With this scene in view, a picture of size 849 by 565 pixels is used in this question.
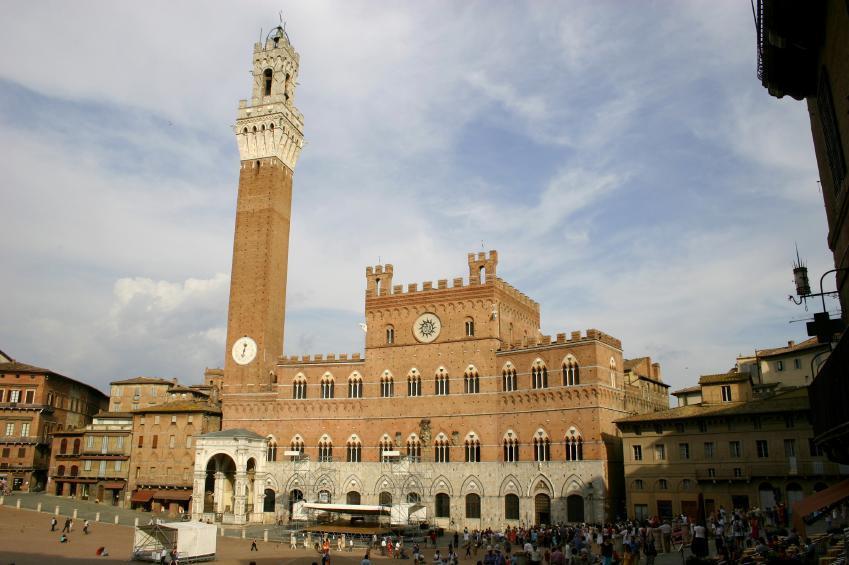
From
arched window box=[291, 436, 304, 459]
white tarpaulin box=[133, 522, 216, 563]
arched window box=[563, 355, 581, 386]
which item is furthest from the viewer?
arched window box=[291, 436, 304, 459]

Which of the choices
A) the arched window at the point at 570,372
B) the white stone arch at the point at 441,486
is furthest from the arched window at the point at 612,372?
the white stone arch at the point at 441,486

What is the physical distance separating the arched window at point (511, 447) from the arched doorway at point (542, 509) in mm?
2995

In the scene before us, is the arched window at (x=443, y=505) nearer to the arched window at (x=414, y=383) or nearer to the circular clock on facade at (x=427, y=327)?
the arched window at (x=414, y=383)

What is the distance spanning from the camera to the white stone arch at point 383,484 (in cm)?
5012

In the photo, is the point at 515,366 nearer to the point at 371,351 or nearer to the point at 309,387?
the point at 371,351

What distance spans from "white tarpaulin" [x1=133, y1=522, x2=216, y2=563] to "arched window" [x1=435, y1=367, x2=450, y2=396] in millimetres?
20706

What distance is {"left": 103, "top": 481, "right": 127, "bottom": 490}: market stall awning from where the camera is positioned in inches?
2270

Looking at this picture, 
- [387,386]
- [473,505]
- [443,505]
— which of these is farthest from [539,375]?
[387,386]

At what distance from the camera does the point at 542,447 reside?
4616cm

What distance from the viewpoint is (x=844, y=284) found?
15195 mm

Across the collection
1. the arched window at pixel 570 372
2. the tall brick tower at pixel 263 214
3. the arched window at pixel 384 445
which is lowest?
the arched window at pixel 384 445

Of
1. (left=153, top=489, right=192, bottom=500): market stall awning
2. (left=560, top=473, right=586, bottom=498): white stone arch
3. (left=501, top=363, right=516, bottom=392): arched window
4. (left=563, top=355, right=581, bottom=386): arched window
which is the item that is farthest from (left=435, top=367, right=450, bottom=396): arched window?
→ (left=153, top=489, right=192, bottom=500): market stall awning

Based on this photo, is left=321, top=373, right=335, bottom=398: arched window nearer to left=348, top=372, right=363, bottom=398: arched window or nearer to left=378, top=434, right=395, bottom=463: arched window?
left=348, top=372, right=363, bottom=398: arched window

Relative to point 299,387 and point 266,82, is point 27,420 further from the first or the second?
point 266,82
